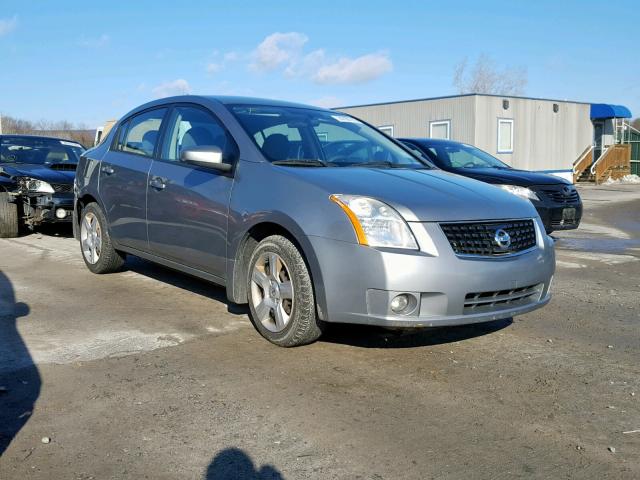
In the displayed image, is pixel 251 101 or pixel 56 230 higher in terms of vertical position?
pixel 251 101

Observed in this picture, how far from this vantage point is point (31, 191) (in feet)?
30.8

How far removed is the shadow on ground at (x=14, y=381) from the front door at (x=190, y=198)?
1.32 metres

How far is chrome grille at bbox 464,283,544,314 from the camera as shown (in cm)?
391

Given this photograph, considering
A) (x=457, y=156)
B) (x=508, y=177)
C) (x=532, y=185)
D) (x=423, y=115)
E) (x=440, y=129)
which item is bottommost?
(x=532, y=185)

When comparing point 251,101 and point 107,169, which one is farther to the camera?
point 107,169

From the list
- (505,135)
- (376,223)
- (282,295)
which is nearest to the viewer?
(376,223)

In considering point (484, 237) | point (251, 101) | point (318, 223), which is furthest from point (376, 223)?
point (251, 101)

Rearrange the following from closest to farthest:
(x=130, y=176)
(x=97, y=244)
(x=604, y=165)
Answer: (x=130, y=176), (x=97, y=244), (x=604, y=165)

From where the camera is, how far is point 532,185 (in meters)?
8.97

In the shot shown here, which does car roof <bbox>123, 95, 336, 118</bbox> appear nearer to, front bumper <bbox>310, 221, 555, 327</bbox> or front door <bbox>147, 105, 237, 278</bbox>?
front door <bbox>147, 105, 237, 278</bbox>

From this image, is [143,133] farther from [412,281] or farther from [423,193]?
[412,281]

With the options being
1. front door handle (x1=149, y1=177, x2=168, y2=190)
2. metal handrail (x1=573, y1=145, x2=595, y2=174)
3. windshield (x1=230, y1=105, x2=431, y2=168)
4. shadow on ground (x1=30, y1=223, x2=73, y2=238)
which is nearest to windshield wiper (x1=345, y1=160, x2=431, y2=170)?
windshield (x1=230, y1=105, x2=431, y2=168)

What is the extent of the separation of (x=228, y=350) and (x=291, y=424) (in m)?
1.26

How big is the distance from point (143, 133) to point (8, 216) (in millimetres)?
4716
